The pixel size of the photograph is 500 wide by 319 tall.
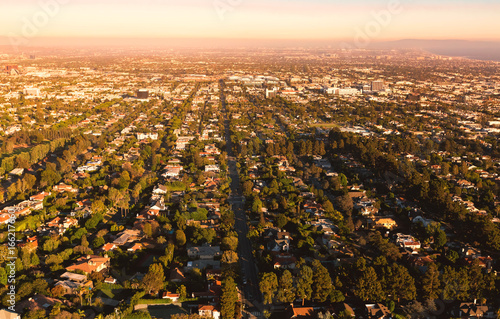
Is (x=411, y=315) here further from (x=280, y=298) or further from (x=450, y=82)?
(x=450, y=82)

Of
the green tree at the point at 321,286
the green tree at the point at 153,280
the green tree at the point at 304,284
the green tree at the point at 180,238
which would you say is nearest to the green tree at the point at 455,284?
the green tree at the point at 321,286

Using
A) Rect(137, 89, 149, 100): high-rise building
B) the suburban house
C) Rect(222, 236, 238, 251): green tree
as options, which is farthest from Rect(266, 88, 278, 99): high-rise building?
the suburban house

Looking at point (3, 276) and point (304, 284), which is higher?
point (3, 276)

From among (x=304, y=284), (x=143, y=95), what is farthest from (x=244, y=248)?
(x=143, y=95)

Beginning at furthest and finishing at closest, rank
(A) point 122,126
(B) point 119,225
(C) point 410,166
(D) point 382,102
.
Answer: (D) point 382,102, (A) point 122,126, (C) point 410,166, (B) point 119,225

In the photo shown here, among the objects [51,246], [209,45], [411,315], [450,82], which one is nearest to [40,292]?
[51,246]

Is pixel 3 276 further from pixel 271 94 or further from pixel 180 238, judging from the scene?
pixel 271 94
